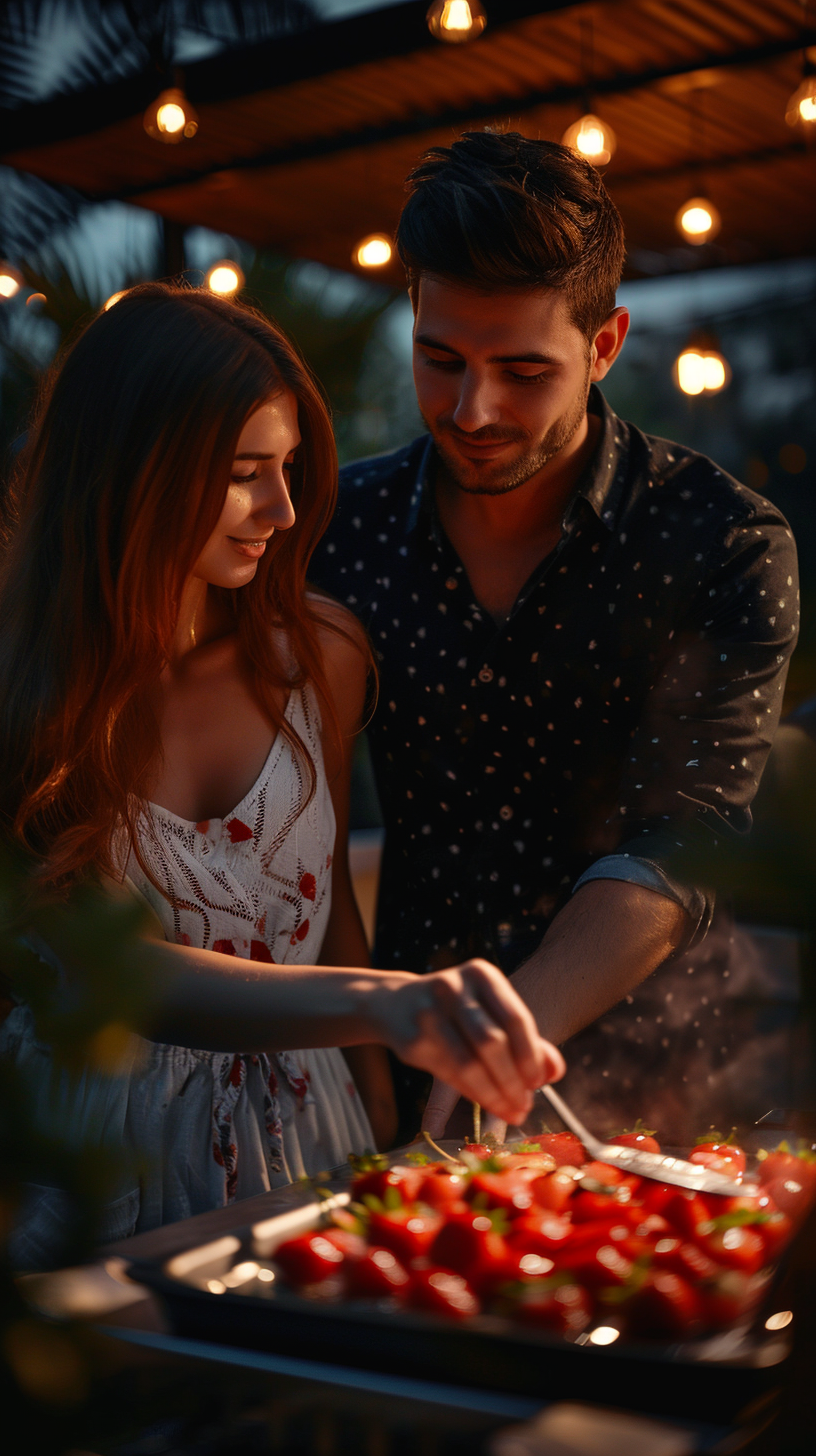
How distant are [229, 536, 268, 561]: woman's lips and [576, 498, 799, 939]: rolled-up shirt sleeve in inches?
20.3

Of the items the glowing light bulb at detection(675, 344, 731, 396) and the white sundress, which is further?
the glowing light bulb at detection(675, 344, 731, 396)

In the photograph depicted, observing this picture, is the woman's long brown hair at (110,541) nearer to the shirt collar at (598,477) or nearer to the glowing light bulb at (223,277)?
the shirt collar at (598,477)

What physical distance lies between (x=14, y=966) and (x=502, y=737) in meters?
1.27

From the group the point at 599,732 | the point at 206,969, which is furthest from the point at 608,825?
the point at 206,969

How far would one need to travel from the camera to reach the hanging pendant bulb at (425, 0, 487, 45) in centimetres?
367

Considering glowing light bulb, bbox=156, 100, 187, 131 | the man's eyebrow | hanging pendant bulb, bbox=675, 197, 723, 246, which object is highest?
glowing light bulb, bbox=156, 100, 187, 131

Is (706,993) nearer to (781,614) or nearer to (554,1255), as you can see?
(781,614)

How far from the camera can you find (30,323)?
3.07 metres

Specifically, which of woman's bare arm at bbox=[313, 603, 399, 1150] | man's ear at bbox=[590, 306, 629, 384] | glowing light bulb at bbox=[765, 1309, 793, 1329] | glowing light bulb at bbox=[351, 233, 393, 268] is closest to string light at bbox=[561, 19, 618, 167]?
glowing light bulb at bbox=[351, 233, 393, 268]

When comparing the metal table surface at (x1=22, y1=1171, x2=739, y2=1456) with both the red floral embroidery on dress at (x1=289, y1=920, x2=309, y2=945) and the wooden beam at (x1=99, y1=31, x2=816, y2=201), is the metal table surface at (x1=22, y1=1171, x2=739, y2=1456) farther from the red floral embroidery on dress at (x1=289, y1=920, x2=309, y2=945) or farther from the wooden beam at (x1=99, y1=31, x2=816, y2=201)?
the wooden beam at (x1=99, y1=31, x2=816, y2=201)

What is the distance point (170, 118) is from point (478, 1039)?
4.15 m

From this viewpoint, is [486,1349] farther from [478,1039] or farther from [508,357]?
[508,357]

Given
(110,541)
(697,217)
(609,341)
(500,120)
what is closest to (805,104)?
(697,217)

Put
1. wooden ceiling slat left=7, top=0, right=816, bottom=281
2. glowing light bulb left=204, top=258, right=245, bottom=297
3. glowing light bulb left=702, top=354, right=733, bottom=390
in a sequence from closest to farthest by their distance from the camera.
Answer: wooden ceiling slat left=7, top=0, right=816, bottom=281, glowing light bulb left=204, top=258, right=245, bottom=297, glowing light bulb left=702, top=354, right=733, bottom=390
